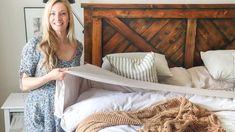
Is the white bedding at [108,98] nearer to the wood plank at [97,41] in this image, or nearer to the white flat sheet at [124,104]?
the white flat sheet at [124,104]

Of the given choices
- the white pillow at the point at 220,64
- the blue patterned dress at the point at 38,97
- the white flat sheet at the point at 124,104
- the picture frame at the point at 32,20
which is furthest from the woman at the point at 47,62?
the white pillow at the point at 220,64

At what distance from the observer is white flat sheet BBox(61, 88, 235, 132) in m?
1.88

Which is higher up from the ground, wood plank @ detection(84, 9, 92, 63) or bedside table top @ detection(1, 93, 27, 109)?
wood plank @ detection(84, 9, 92, 63)

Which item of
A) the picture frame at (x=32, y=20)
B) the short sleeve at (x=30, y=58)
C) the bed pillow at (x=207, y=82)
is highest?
the picture frame at (x=32, y=20)

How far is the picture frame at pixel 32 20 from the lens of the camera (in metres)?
2.73

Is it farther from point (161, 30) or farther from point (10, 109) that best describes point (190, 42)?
point (10, 109)

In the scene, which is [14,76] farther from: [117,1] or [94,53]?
[117,1]

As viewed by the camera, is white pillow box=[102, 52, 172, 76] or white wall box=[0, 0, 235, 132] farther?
white wall box=[0, 0, 235, 132]

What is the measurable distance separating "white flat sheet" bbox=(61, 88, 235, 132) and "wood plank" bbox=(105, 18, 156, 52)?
643 mm

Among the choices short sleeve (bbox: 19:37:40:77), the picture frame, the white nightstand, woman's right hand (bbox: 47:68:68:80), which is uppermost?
the picture frame

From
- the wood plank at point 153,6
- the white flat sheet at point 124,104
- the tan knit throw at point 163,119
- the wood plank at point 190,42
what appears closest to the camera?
the tan knit throw at point 163,119

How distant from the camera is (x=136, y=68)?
91.5 inches

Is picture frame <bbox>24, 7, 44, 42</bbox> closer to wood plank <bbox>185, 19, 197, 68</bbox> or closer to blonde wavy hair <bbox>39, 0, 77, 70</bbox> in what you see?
blonde wavy hair <bbox>39, 0, 77, 70</bbox>

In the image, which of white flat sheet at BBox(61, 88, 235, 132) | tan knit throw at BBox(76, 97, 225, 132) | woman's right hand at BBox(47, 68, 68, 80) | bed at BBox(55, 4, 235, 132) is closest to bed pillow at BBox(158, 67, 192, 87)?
bed at BBox(55, 4, 235, 132)
